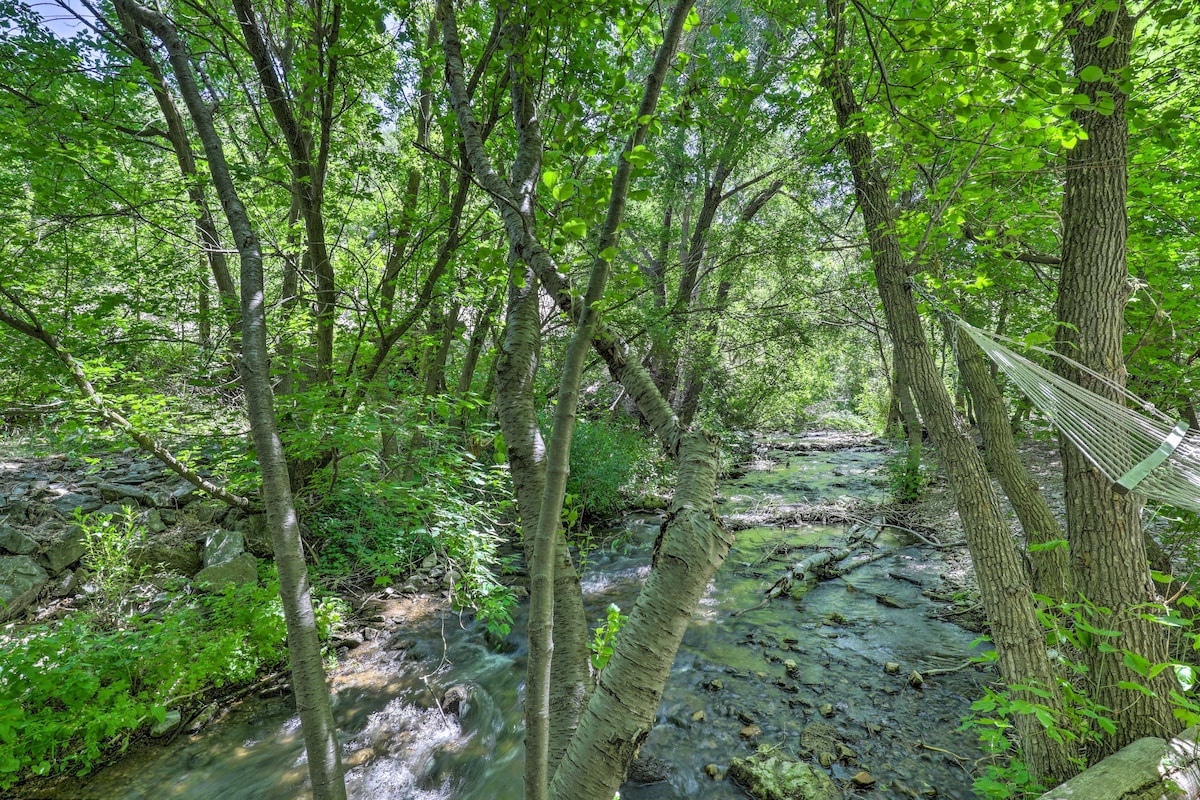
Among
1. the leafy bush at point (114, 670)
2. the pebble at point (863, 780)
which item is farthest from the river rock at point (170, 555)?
the pebble at point (863, 780)

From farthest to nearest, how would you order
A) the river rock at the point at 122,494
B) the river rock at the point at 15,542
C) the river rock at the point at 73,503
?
the river rock at the point at 122,494
the river rock at the point at 73,503
the river rock at the point at 15,542

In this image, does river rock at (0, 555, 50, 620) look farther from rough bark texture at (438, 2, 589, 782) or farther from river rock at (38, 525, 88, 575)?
rough bark texture at (438, 2, 589, 782)

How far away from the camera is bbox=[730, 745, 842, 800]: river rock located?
9.06 ft

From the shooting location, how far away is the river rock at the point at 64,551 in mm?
3932

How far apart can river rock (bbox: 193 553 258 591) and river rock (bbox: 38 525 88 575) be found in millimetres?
908

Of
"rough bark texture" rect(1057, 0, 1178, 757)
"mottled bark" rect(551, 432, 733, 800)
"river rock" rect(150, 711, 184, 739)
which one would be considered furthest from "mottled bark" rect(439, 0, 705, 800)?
"river rock" rect(150, 711, 184, 739)

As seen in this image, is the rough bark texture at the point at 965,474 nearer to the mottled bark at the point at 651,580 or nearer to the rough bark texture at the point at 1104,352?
the rough bark texture at the point at 1104,352

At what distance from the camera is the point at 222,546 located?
4332 mm

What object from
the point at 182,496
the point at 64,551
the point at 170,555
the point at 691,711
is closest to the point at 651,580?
the point at 691,711

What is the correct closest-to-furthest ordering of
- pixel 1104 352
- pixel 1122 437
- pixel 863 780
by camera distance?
pixel 1122 437 < pixel 1104 352 < pixel 863 780

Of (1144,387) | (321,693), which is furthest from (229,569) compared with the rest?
(1144,387)

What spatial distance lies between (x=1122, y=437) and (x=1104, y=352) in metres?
0.49

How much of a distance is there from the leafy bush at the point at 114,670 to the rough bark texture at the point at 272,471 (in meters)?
1.82

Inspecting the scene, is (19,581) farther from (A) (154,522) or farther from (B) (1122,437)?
(B) (1122,437)
